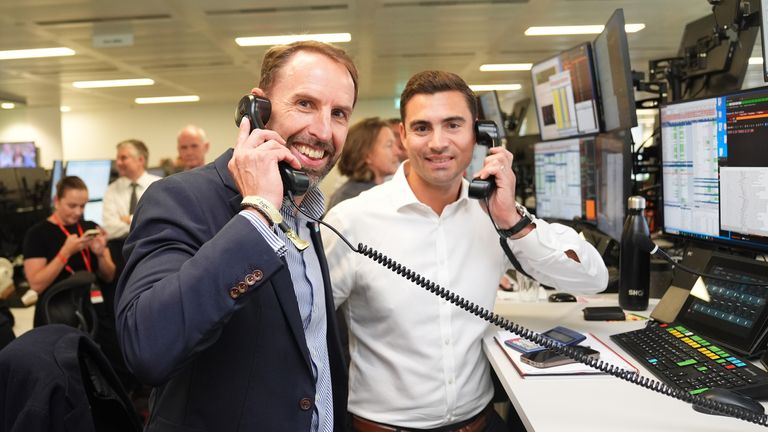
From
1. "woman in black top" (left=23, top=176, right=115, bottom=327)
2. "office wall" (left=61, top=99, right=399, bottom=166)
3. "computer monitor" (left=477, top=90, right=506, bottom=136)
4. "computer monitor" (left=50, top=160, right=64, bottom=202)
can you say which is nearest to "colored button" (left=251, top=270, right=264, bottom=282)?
"woman in black top" (left=23, top=176, right=115, bottom=327)

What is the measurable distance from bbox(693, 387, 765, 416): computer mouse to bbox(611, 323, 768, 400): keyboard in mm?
61

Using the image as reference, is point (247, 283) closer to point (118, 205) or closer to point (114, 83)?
point (118, 205)

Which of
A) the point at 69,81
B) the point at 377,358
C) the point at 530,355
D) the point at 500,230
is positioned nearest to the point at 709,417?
the point at 530,355

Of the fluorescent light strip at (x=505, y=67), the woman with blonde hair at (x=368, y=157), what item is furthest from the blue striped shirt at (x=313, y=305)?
the fluorescent light strip at (x=505, y=67)

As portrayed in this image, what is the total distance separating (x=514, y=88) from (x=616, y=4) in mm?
6417

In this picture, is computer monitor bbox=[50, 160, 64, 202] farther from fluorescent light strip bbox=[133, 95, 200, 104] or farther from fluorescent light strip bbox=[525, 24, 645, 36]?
fluorescent light strip bbox=[525, 24, 645, 36]

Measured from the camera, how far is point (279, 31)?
6848mm

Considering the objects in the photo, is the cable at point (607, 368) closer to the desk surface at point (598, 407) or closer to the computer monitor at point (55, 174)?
the desk surface at point (598, 407)

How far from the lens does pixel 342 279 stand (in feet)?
5.09

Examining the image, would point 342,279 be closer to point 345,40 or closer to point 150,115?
point 345,40

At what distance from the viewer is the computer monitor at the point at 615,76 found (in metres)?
1.89

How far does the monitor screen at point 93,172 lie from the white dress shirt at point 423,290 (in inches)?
232

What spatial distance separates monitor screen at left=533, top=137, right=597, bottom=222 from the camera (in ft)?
7.80

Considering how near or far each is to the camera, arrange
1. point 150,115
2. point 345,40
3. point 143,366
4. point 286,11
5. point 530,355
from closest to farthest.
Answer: point 143,366, point 530,355, point 286,11, point 345,40, point 150,115
